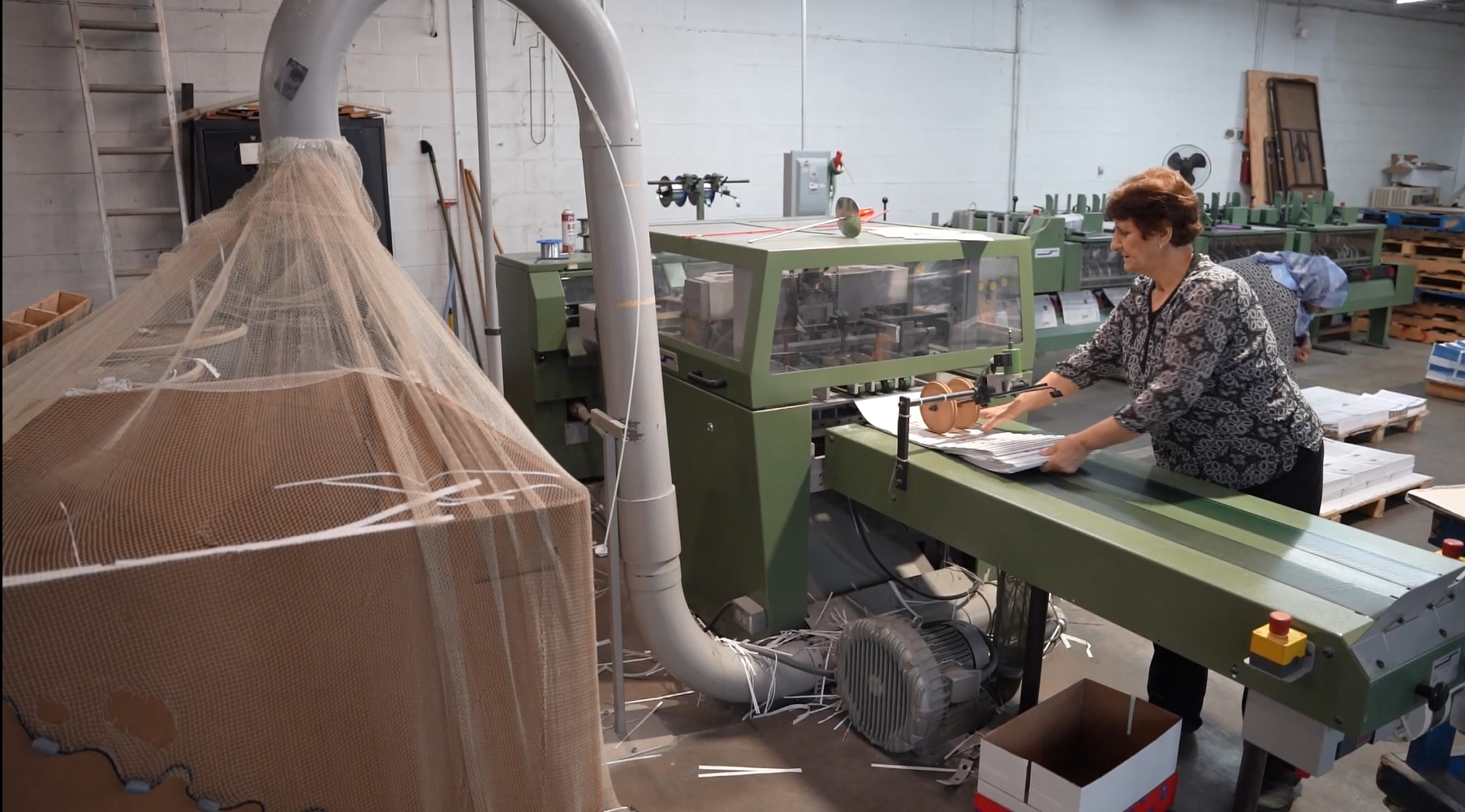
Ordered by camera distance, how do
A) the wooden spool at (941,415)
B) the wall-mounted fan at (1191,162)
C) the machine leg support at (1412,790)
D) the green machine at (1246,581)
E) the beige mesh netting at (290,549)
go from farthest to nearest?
1. the wall-mounted fan at (1191,162)
2. the wooden spool at (941,415)
3. the machine leg support at (1412,790)
4. the green machine at (1246,581)
5. the beige mesh netting at (290,549)

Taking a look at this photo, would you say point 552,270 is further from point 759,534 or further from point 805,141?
point 805,141

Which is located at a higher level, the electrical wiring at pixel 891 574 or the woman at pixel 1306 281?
the woman at pixel 1306 281

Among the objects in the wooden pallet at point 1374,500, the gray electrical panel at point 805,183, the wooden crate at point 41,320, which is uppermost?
the gray electrical panel at point 805,183

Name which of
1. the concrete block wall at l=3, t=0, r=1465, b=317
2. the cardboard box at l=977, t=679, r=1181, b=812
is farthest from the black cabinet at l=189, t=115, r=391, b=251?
the cardboard box at l=977, t=679, r=1181, b=812

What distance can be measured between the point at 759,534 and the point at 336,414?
4.83ft

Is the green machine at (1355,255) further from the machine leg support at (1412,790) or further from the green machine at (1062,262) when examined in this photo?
the machine leg support at (1412,790)

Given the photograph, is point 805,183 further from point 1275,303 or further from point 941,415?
point 1275,303

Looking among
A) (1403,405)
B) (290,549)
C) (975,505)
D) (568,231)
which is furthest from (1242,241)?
(290,549)

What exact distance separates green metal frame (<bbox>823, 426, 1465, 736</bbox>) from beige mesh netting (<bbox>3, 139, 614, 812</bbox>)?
1.00 meters

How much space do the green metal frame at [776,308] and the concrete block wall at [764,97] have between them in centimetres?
55

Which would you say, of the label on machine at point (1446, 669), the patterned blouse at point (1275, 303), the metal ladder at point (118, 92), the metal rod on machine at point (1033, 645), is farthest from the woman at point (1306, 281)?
the metal ladder at point (118, 92)

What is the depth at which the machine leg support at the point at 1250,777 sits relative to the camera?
5.77 ft

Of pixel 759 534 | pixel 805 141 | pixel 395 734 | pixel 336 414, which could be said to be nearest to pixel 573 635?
pixel 395 734

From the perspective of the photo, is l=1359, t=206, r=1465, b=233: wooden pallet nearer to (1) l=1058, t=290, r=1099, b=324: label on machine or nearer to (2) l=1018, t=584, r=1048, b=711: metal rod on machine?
(1) l=1058, t=290, r=1099, b=324: label on machine
